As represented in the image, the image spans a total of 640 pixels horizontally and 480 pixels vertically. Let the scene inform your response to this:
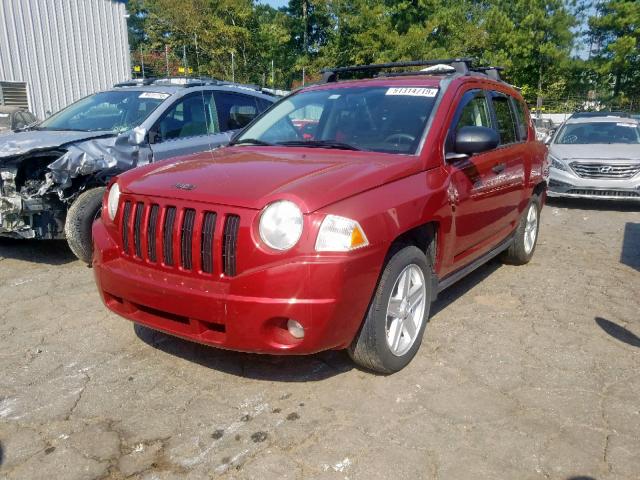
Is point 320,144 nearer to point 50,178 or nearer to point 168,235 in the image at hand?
point 168,235

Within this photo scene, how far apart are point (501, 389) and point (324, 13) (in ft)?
120

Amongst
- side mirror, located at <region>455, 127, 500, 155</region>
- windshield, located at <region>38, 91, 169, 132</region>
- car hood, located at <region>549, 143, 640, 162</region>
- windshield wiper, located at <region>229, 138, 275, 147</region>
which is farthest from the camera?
car hood, located at <region>549, 143, 640, 162</region>

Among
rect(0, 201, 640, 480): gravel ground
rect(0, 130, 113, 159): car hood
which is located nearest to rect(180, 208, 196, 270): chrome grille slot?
rect(0, 201, 640, 480): gravel ground

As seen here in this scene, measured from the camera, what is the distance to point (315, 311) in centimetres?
267

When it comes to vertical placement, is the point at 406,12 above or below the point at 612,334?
above

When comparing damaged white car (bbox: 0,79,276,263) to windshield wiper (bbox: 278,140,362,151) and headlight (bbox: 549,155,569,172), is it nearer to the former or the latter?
windshield wiper (bbox: 278,140,362,151)

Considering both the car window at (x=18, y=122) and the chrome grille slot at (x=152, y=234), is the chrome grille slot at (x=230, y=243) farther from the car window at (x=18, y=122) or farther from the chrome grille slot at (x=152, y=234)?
the car window at (x=18, y=122)

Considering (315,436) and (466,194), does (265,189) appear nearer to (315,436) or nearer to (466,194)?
(315,436)

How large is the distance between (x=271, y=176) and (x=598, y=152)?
773 centimetres

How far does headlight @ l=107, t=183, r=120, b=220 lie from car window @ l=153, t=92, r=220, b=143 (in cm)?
259

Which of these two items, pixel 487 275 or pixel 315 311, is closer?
pixel 315 311

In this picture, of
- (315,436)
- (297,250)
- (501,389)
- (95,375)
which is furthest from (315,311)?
(95,375)

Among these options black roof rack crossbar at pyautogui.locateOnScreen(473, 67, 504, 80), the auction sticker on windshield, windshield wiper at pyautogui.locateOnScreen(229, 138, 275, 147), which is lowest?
windshield wiper at pyautogui.locateOnScreen(229, 138, 275, 147)

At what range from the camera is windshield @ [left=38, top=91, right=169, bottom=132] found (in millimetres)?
6023
